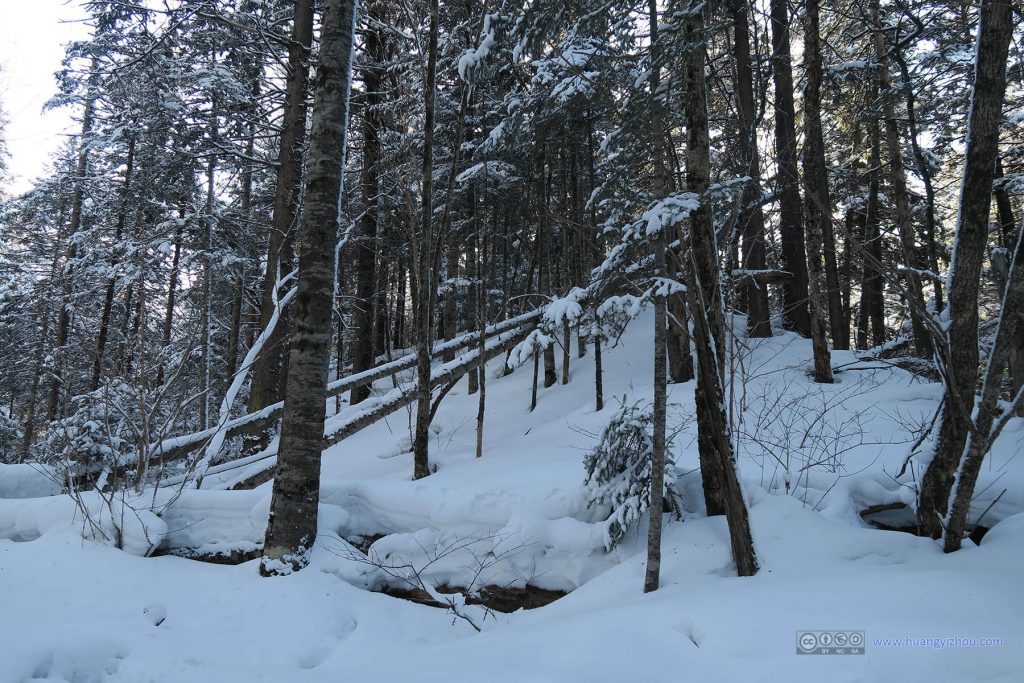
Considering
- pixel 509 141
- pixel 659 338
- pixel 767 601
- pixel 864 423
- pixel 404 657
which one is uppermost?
pixel 509 141

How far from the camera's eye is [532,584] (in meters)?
4.35

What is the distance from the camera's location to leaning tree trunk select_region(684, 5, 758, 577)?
3707 mm

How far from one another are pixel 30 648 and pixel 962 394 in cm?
629

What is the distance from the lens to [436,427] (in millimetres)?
10477

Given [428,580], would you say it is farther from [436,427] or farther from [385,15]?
[385,15]

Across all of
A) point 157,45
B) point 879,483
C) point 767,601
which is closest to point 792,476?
point 879,483

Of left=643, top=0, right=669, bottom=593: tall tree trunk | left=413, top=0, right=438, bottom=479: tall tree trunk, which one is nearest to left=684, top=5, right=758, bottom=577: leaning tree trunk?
left=643, top=0, right=669, bottom=593: tall tree trunk

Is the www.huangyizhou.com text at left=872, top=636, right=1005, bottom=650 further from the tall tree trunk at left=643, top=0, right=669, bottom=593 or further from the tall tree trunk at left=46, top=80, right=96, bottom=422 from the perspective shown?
the tall tree trunk at left=46, top=80, right=96, bottom=422

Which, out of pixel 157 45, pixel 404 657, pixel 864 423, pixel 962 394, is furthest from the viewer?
pixel 157 45

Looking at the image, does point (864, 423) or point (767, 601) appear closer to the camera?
point (767, 601)

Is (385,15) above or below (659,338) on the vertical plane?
above

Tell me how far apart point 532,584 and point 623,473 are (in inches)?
47.8

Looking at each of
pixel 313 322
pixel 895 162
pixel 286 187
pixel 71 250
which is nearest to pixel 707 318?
pixel 313 322

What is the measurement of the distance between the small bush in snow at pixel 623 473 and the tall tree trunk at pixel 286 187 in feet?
18.7
